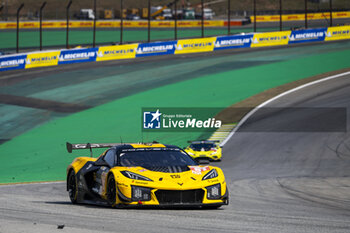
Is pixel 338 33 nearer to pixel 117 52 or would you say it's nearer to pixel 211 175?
pixel 117 52

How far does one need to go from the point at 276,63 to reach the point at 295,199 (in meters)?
35.9

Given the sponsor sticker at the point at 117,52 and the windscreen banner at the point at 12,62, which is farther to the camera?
the sponsor sticker at the point at 117,52

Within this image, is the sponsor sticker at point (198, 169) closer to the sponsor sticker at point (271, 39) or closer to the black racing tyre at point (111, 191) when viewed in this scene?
the black racing tyre at point (111, 191)

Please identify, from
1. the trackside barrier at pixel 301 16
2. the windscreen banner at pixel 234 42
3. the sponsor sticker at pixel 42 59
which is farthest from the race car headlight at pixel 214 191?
the trackside barrier at pixel 301 16

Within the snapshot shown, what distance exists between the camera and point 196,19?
89188 millimetres

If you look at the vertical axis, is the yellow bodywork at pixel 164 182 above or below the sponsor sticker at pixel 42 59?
below

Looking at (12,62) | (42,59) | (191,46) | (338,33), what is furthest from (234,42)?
(12,62)

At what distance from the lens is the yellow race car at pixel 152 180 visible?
1045 centimetres

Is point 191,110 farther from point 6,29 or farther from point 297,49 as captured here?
point 6,29

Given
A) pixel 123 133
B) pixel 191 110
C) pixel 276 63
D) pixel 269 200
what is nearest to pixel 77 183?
pixel 269 200

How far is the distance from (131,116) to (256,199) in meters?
21.9

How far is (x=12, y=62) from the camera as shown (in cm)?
4612

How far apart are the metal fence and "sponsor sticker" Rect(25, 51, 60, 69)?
38.6ft

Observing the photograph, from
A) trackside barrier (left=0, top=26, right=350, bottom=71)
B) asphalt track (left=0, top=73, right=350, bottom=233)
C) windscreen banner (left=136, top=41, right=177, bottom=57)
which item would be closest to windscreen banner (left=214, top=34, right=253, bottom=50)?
trackside barrier (left=0, top=26, right=350, bottom=71)
